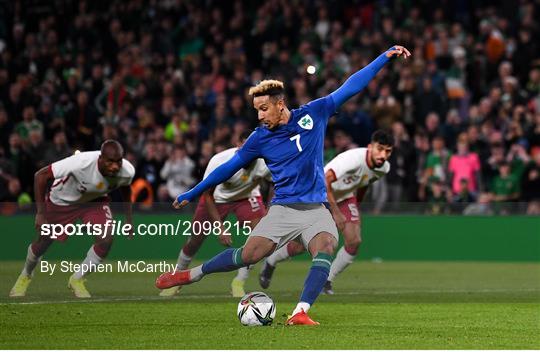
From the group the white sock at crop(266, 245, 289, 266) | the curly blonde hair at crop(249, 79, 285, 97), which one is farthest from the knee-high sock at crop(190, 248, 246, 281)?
the white sock at crop(266, 245, 289, 266)

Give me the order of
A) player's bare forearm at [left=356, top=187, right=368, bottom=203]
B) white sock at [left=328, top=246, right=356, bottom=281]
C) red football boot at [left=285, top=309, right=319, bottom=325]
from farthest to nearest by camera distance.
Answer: player's bare forearm at [left=356, top=187, right=368, bottom=203]
white sock at [left=328, top=246, right=356, bottom=281]
red football boot at [left=285, top=309, right=319, bottom=325]

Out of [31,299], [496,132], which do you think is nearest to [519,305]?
[31,299]

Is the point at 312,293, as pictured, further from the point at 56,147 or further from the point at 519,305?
Answer: the point at 56,147

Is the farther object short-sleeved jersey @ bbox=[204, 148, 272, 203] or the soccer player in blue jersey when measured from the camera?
short-sleeved jersey @ bbox=[204, 148, 272, 203]

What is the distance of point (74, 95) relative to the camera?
25.5 meters

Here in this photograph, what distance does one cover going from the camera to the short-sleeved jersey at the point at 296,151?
12883 mm

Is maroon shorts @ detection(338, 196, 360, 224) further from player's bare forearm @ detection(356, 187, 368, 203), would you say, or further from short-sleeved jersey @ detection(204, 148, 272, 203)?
short-sleeved jersey @ detection(204, 148, 272, 203)

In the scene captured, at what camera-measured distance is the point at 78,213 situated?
16406 millimetres

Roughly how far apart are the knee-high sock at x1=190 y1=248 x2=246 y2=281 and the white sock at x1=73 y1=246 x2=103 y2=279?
8.79 ft

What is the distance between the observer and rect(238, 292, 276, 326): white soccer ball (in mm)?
12641

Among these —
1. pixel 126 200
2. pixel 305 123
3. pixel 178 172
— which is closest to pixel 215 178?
pixel 305 123

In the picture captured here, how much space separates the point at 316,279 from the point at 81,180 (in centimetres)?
488

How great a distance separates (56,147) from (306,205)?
11.3 metres

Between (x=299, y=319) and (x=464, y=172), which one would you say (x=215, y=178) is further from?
(x=464, y=172)
